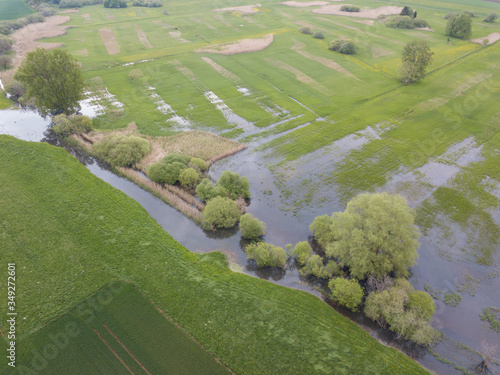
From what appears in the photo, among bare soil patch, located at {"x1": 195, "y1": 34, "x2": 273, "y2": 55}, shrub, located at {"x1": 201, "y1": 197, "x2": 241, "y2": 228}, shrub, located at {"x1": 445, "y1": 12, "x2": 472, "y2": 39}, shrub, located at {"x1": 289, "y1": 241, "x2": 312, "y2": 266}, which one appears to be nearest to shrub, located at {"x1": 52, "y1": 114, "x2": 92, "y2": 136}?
shrub, located at {"x1": 201, "y1": 197, "x2": 241, "y2": 228}

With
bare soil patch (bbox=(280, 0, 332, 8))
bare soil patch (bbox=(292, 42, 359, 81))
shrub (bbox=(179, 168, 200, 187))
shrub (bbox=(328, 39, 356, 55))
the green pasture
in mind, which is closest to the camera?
the green pasture

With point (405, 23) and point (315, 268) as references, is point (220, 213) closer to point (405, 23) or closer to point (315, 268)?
point (315, 268)

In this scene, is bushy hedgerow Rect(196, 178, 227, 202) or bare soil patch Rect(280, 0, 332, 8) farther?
bare soil patch Rect(280, 0, 332, 8)

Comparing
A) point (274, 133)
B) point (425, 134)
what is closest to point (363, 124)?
point (425, 134)

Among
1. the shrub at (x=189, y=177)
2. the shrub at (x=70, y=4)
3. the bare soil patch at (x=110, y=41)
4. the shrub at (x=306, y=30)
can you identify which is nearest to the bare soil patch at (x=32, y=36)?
the bare soil patch at (x=110, y=41)

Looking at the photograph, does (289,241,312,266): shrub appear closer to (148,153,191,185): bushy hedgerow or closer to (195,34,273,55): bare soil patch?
(148,153,191,185): bushy hedgerow

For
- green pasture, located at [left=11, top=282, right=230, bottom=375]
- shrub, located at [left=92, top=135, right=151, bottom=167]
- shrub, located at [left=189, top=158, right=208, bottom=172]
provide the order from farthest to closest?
shrub, located at [left=92, top=135, right=151, bottom=167]
shrub, located at [left=189, top=158, right=208, bottom=172]
green pasture, located at [left=11, top=282, right=230, bottom=375]

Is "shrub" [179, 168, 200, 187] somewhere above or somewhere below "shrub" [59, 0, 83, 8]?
A: below

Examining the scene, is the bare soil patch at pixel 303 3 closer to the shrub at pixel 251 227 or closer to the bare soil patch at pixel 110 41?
the bare soil patch at pixel 110 41
